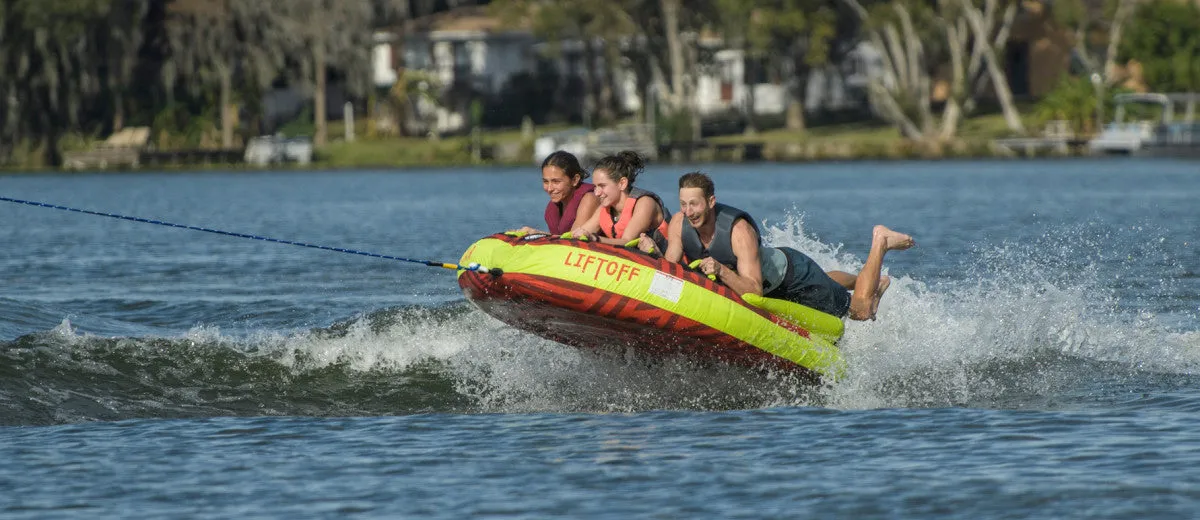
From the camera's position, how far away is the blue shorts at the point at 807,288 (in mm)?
12578

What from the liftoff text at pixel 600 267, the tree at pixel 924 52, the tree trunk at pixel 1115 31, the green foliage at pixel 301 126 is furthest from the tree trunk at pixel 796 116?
the liftoff text at pixel 600 267

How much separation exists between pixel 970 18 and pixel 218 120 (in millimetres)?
28254

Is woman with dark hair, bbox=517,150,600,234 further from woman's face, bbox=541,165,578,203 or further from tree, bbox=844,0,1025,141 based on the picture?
tree, bbox=844,0,1025,141

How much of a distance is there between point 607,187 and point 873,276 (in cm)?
184

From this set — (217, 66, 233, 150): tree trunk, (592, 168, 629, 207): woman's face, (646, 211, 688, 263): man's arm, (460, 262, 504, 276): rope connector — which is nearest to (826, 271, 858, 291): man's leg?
(646, 211, 688, 263): man's arm

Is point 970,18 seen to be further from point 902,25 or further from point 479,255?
point 479,255

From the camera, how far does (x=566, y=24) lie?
219ft

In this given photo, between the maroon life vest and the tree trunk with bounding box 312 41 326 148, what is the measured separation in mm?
55814

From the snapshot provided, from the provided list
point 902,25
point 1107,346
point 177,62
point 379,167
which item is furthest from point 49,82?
point 1107,346

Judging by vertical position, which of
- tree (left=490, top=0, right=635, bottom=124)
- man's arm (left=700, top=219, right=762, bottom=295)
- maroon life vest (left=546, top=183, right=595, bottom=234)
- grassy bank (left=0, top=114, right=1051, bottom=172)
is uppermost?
tree (left=490, top=0, right=635, bottom=124)

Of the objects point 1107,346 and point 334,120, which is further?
point 334,120

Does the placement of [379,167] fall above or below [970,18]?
below

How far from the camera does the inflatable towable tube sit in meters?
11.9

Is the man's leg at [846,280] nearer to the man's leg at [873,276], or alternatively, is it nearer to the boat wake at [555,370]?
the man's leg at [873,276]
